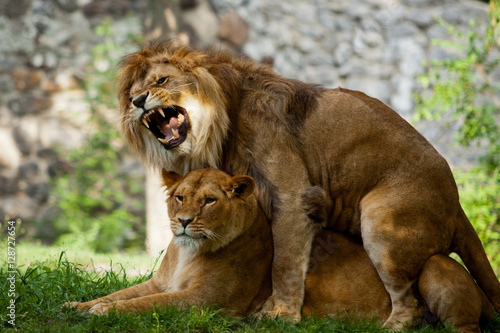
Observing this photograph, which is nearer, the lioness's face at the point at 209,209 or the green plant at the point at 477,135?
the lioness's face at the point at 209,209

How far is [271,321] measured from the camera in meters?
3.98

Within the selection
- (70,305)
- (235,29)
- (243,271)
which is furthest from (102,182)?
(243,271)

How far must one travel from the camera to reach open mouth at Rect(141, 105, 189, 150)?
4.29 metres

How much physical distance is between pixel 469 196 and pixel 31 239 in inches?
275

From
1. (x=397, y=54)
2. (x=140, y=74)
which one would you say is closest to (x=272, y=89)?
(x=140, y=74)

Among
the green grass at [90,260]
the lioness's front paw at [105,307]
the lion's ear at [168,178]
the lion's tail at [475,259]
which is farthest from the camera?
the green grass at [90,260]

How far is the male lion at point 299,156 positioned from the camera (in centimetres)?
415

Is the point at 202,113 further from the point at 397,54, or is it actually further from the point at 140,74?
the point at 397,54

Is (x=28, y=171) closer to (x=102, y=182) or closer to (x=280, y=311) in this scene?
(x=102, y=182)

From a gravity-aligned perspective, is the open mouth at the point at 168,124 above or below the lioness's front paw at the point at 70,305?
above

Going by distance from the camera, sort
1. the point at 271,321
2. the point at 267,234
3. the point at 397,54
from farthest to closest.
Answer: the point at 397,54
the point at 267,234
the point at 271,321

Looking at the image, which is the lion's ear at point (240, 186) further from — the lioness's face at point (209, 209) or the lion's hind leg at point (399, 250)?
the lion's hind leg at point (399, 250)

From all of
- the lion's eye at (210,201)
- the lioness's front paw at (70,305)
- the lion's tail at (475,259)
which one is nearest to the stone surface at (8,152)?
the lioness's front paw at (70,305)

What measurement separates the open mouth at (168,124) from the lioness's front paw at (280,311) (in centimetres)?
132
